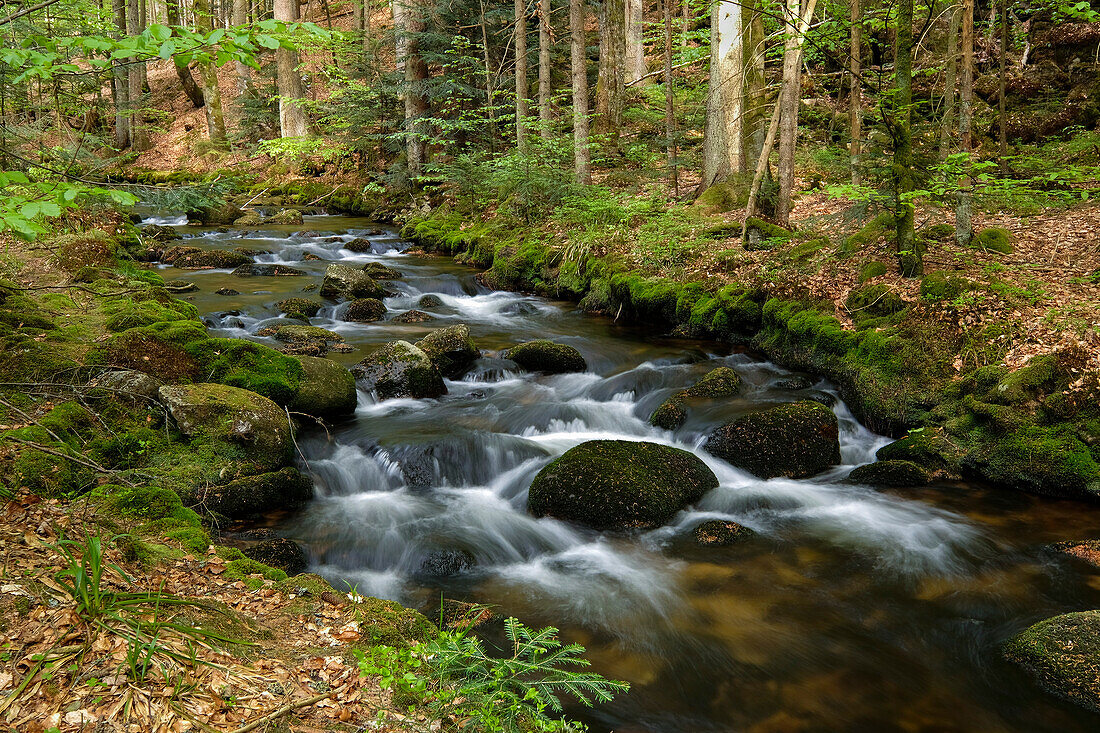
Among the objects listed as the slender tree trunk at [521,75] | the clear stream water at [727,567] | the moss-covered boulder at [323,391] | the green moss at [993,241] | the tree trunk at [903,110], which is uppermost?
the slender tree trunk at [521,75]

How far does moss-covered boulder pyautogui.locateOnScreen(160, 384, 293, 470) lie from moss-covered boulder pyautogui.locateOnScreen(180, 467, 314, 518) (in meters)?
0.24

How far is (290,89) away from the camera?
22625 millimetres

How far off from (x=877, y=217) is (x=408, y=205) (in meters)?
14.6

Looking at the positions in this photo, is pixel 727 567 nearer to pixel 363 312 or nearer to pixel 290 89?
pixel 363 312

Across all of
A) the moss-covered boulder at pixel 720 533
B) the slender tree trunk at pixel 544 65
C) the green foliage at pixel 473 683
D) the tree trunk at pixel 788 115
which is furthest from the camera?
the slender tree trunk at pixel 544 65

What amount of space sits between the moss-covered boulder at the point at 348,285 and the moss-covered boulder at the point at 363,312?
790mm

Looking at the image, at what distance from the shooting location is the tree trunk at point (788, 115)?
10250 mm

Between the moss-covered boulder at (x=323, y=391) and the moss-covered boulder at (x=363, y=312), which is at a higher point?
the moss-covered boulder at (x=363, y=312)

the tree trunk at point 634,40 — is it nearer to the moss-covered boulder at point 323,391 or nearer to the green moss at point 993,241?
the green moss at point 993,241

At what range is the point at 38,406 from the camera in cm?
525

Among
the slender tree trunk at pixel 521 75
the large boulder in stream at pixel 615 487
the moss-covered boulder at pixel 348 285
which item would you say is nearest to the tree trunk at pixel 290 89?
the slender tree trunk at pixel 521 75

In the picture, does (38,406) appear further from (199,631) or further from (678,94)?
(678,94)

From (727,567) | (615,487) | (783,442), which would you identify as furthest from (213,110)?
(727,567)

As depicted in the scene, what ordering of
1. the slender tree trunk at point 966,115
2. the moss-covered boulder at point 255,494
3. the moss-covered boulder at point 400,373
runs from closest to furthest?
the moss-covered boulder at point 255,494 → the slender tree trunk at point 966,115 → the moss-covered boulder at point 400,373
